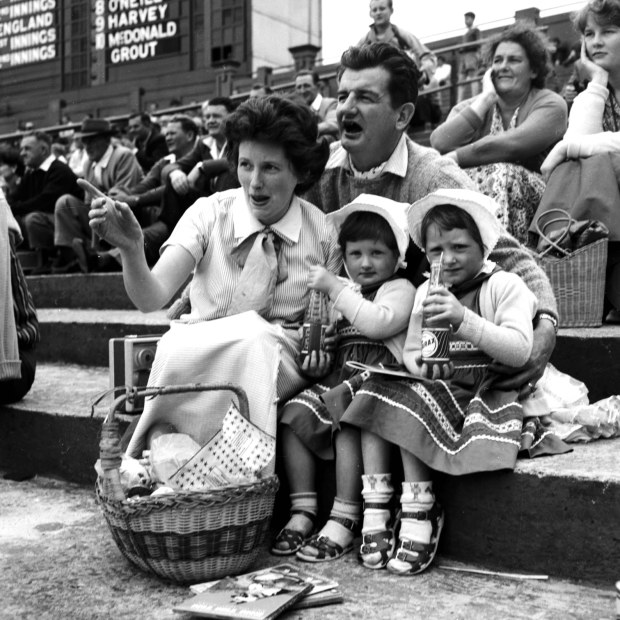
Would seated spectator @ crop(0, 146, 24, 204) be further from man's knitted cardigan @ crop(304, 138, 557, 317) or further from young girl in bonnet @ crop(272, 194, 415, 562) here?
young girl in bonnet @ crop(272, 194, 415, 562)

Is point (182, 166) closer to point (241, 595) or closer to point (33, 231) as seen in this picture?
point (33, 231)

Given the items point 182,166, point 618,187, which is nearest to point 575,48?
point 182,166

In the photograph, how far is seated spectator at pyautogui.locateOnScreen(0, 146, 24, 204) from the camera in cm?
930

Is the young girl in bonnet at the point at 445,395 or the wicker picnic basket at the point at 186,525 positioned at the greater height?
the young girl in bonnet at the point at 445,395

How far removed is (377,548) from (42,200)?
20.9 feet

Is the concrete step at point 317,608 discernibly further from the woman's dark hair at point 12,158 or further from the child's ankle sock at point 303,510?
the woman's dark hair at point 12,158

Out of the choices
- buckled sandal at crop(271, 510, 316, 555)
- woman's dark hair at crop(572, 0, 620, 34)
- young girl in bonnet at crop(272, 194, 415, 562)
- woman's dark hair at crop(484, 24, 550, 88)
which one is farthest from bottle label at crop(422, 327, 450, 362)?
woman's dark hair at crop(484, 24, 550, 88)

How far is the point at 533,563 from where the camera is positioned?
2.47m

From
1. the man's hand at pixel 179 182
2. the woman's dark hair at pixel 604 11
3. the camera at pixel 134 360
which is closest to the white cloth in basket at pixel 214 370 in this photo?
the camera at pixel 134 360

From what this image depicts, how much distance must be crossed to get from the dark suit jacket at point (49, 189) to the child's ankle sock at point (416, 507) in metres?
6.18

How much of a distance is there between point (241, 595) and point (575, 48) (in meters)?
9.00

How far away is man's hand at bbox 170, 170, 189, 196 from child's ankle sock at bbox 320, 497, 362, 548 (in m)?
4.23

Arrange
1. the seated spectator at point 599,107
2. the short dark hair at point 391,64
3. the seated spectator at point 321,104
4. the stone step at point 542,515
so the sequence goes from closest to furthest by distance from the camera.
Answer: the stone step at point 542,515 < the short dark hair at point 391,64 < the seated spectator at point 599,107 < the seated spectator at point 321,104

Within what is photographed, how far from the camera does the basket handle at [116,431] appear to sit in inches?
97.7
